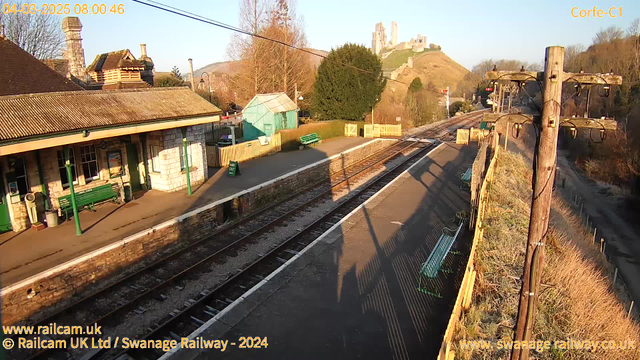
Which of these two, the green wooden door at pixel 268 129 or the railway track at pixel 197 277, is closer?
the railway track at pixel 197 277

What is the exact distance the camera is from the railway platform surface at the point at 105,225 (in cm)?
893

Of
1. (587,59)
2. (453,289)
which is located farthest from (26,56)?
(587,59)

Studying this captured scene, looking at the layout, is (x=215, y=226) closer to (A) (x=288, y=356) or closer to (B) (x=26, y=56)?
(A) (x=288, y=356)

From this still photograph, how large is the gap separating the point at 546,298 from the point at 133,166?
1332 cm

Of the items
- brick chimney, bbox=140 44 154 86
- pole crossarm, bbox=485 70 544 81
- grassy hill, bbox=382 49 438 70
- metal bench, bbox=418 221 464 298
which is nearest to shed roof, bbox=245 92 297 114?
brick chimney, bbox=140 44 154 86

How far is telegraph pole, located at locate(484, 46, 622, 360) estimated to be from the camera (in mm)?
4973

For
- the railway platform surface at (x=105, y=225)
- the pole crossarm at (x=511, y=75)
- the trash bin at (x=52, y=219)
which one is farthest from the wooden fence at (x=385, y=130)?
the pole crossarm at (x=511, y=75)

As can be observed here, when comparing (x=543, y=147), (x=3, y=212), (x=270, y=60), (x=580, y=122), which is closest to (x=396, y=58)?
(x=270, y=60)

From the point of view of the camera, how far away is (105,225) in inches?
A: 441

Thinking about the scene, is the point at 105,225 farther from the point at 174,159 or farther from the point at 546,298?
the point at 546,298

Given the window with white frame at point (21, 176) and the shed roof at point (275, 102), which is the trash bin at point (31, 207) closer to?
the window with white frame at point (21, 176)

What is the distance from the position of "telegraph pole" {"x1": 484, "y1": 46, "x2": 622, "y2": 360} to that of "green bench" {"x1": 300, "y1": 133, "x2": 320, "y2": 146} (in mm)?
19448

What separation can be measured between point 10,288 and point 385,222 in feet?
31.0

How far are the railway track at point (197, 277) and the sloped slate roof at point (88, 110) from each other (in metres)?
4.25
